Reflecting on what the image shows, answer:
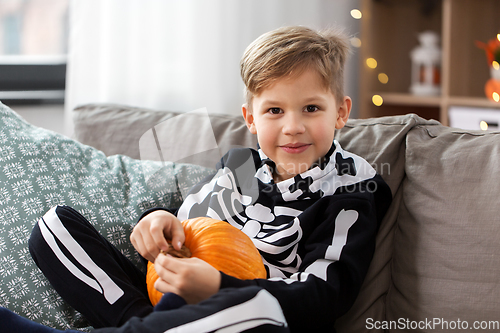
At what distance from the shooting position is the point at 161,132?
133cm

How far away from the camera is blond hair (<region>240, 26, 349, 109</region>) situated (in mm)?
981

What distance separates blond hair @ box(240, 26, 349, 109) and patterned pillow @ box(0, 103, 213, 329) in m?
0.30

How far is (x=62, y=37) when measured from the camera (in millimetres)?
2016

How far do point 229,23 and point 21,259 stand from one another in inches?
54.8

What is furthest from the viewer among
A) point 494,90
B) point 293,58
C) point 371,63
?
point 371,63

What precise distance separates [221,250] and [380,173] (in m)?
0.44

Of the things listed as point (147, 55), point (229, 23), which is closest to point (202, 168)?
point (147, 55)

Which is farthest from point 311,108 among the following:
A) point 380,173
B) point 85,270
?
point 85,270

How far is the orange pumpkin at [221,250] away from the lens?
2.63ft

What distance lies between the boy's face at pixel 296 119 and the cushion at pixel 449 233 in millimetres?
206

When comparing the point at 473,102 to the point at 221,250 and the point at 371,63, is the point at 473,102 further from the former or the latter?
the point at 221,250

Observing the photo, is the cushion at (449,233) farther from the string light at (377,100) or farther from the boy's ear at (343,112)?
the string light at (377,100)

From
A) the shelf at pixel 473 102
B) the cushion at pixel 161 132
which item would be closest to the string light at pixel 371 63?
the shelf at pixel 473 102

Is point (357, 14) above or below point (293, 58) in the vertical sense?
above
